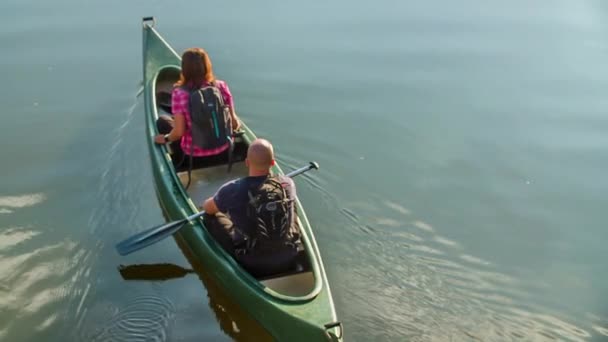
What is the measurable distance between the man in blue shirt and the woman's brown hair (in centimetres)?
157

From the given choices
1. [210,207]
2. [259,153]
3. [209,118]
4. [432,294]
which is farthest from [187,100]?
[432,294]

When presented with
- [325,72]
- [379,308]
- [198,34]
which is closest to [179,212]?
[379,308]

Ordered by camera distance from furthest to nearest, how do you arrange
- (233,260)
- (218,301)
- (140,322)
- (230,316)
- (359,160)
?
(359,160) → (218,301) → (230,316) → (140,322) → (233,260)

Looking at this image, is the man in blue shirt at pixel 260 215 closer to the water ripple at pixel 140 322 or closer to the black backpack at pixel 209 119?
the water ripple at pixel 140 322

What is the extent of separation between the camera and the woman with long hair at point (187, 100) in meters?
6.25

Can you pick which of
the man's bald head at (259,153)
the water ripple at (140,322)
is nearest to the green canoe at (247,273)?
the water ripple at (140,322)

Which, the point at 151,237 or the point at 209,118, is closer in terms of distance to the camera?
the point at 151,237

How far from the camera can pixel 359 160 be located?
8648 mm

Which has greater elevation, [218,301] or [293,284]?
[293,284]

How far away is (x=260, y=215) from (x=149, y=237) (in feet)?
5.39

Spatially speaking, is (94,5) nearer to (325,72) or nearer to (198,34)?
(198,34)

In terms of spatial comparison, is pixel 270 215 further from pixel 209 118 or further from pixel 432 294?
A: pixel 432 294

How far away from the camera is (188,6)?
14.1m

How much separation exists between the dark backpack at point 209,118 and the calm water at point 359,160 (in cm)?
138
